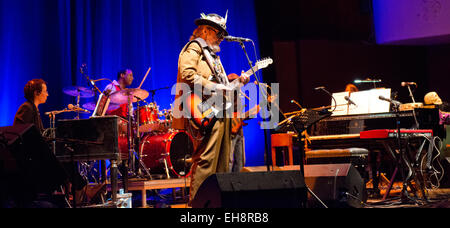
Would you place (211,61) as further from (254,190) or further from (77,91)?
(77,91)

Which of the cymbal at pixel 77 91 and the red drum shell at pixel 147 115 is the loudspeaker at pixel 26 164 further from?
the red drum shell at pixel 147 115

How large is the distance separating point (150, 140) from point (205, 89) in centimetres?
313

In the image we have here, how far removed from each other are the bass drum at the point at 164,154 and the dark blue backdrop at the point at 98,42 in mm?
1441

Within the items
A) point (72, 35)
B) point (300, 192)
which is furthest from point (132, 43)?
point (300, 192)

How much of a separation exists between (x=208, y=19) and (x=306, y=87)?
5878mm

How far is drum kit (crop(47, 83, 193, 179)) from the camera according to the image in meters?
6.64

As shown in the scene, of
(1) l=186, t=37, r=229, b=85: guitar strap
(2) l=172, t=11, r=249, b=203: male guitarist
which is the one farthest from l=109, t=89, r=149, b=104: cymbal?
(1) l=186, t=37, r=229, b=85: guitar strap

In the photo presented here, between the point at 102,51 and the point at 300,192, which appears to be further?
the point at 102,51

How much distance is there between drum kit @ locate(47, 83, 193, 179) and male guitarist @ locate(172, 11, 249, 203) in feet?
7.76

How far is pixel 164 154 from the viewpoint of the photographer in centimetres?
686

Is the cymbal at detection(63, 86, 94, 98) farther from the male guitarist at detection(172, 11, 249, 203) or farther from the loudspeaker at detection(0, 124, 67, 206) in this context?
the loudspeaker at detection(0, 124, 67, 206)

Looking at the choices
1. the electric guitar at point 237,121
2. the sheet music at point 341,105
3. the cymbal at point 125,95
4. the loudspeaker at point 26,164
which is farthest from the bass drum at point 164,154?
the loudspeaker at point 26,164
